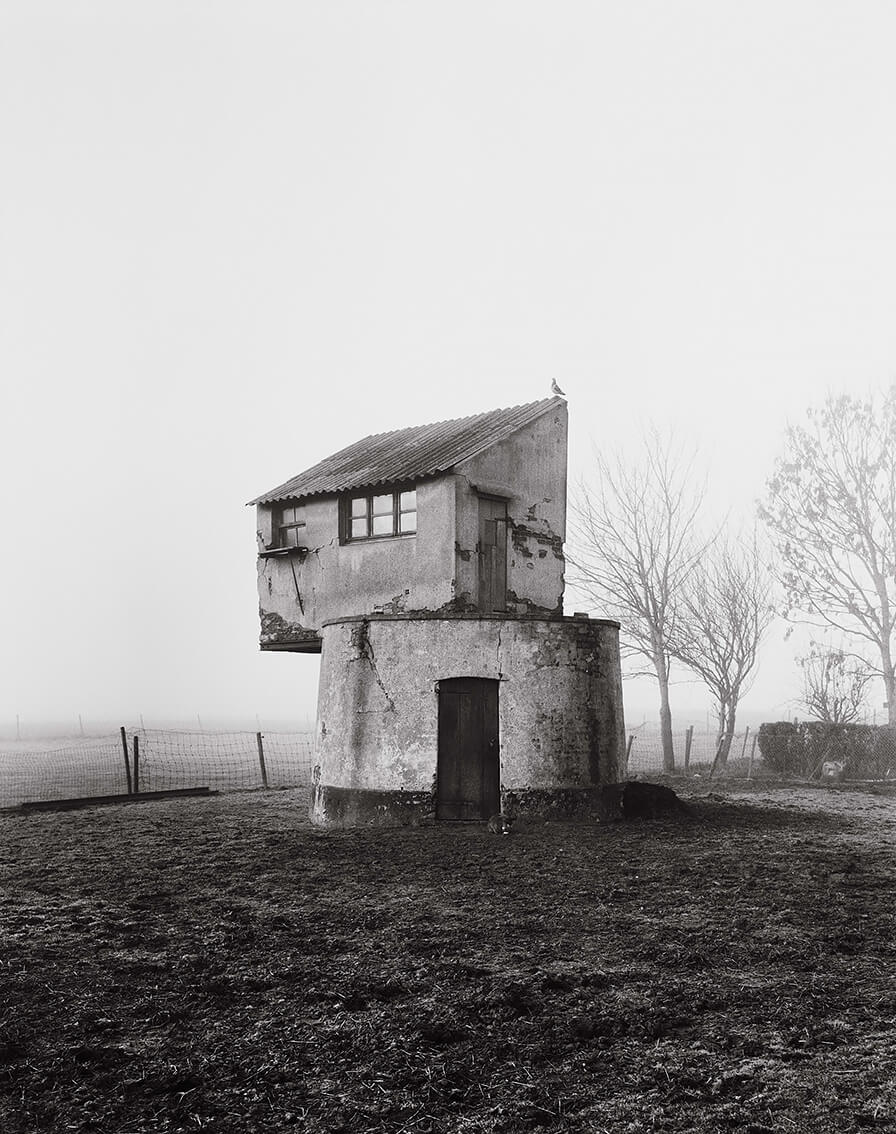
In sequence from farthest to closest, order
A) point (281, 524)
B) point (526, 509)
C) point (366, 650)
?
point (281, 524), point (526, 509), point (366, 650)

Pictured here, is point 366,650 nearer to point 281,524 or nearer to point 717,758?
point 281,524

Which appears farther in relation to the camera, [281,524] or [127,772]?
[127,772]

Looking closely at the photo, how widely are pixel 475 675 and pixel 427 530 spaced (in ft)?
9.21

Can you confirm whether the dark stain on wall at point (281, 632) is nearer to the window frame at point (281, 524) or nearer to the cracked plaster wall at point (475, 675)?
the window frame at point (281, 524)

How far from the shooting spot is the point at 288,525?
717 inches

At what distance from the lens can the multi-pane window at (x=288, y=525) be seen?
18.0 meters

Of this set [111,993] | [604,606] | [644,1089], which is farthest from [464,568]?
[604,606]

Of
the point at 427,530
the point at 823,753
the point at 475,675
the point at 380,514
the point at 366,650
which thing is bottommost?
the point at 823,753

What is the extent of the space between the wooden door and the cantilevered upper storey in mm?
18

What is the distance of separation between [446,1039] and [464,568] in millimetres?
9988

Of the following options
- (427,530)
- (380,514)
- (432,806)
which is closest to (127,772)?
(380,514)

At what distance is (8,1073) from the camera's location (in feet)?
18.2

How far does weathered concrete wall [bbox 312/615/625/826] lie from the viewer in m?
14.3

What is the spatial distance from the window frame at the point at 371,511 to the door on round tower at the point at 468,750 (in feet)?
10.2
